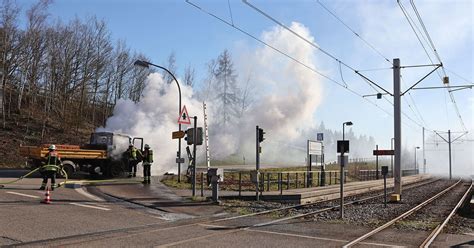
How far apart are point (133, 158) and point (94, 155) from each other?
2004 mm

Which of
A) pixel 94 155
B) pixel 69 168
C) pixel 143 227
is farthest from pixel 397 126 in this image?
pixel 69 168

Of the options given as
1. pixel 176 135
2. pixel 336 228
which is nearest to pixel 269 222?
pixel 336 228

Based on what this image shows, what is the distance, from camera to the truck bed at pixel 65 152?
21.7 metres

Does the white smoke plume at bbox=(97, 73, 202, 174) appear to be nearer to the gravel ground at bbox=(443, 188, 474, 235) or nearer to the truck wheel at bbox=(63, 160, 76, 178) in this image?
the truck wheel at bbox=(63, 160, 76, 178)

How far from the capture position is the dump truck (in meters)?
22.3

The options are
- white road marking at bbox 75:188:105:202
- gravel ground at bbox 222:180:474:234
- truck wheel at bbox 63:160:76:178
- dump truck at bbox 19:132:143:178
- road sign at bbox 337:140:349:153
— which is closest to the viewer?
gravel ground at bbox 222:180:474:234

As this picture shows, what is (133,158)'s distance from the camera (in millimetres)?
24062

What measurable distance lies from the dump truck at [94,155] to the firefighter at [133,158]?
0.35 metres

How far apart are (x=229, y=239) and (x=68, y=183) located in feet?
37.7

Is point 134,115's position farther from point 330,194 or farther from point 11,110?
point 11,110

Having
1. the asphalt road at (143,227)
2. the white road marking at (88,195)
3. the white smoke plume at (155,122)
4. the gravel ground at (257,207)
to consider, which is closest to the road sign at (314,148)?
the white smoke plume at (155,122)

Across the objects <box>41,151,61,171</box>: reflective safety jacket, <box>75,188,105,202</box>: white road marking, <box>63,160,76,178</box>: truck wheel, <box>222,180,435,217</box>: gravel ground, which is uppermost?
<box>41,151,61,171</box>: reflective safety jacket

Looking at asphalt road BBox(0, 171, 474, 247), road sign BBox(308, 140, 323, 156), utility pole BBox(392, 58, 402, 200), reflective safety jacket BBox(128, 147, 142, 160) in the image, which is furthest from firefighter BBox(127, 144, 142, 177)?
utility pole BBox(392, 58, 402, 200)

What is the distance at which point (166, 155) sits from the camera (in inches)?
1210
